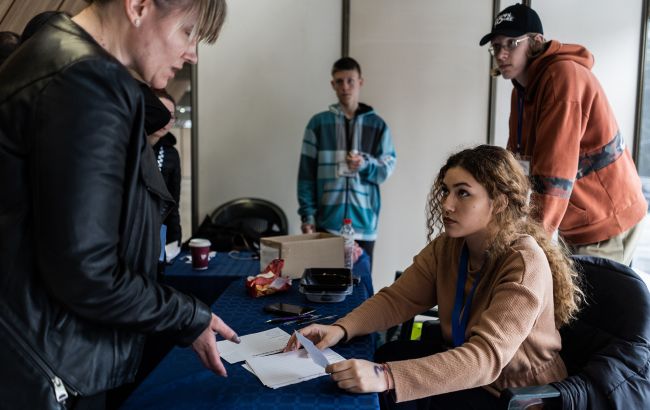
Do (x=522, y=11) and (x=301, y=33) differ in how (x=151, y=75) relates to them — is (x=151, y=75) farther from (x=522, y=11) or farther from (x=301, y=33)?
(x=301, y=33)

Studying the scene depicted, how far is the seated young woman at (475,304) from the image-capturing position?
1.20 meters

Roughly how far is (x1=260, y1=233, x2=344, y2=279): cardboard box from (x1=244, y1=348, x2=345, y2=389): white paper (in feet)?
2.46

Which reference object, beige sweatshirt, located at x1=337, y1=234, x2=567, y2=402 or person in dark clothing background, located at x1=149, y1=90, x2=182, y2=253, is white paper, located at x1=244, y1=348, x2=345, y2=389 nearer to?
beige sweatshirt, located at x1=337, y1=234, x2=567, y2=402

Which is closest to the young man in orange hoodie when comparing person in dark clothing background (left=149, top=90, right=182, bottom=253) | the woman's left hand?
the woman's left hand

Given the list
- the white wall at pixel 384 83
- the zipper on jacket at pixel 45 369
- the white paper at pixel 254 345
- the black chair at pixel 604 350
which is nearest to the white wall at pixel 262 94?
the white wall at pixel 384 83

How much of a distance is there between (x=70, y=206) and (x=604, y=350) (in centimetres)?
130

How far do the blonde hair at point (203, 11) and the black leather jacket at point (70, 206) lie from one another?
14 cm

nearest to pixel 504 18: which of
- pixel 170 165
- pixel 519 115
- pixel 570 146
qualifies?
pixel 519 115

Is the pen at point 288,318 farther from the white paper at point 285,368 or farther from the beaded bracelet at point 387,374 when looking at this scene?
the beaded bracelet at point 387,374

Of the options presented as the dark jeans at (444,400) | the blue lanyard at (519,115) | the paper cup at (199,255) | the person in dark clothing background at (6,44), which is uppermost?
the person in dark clothing background at (6,44)

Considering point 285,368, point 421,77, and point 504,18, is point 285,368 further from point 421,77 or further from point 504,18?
point 421,77

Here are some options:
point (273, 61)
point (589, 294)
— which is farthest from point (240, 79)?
point (589, 294)

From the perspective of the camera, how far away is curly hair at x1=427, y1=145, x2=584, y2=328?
141 cm

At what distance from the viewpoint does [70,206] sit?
0.75 m
